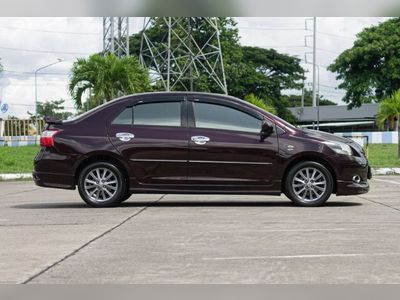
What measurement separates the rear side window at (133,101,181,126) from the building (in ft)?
244

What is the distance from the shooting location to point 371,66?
58.5 meters

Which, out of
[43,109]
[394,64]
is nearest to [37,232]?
[394,64]

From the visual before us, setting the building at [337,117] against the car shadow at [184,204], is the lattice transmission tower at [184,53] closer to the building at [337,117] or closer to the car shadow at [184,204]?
the building at [337,117]

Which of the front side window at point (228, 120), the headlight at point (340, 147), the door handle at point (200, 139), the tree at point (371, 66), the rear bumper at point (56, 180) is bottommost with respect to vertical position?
the rear bumper at point (56, 180)

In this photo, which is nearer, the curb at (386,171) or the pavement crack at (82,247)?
the pavement crack at (82,247)

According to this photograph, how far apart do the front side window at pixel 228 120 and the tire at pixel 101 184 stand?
142 centimetres

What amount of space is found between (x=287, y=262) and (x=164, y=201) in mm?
6400

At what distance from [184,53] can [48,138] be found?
191 ft

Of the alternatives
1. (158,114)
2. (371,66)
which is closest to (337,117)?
(371,66)

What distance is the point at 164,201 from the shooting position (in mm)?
12539

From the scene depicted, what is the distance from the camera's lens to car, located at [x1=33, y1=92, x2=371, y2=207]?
36.4ft

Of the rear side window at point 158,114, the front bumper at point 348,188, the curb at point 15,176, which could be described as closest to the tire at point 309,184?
→ the front bumper at point 348,188

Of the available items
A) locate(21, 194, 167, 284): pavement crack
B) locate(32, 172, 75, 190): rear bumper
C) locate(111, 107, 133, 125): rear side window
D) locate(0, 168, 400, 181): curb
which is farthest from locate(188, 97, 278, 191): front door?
locate(0, 168, 400, 181): curb

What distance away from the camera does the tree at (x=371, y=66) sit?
5719 centimetres
